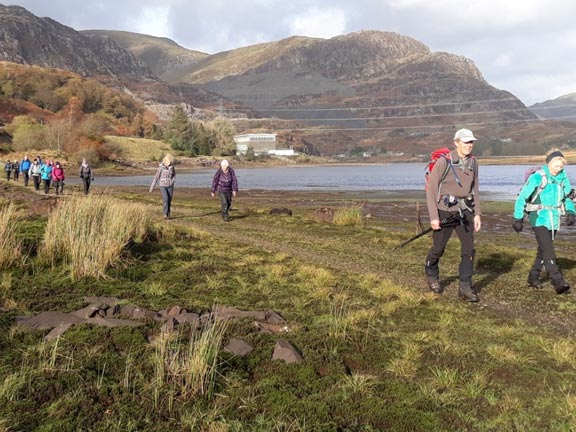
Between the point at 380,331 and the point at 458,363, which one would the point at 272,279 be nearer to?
the point at 380,331

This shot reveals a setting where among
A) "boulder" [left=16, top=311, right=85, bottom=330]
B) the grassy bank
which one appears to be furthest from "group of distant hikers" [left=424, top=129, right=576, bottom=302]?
"boulder" [left=16, top=311, right=85, bottom=330]

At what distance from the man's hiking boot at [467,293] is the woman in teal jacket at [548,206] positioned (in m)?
1.32

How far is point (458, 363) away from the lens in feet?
16.1

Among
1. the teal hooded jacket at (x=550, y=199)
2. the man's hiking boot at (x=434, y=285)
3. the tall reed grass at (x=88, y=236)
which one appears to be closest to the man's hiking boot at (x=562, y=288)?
the teal hooded jacket at (x=550, y=199)

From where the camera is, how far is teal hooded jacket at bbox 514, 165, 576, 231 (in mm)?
7812

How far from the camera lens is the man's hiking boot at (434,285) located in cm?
798

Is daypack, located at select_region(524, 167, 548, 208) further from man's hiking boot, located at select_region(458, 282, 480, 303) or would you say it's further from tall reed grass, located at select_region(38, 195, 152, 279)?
tall reed grass, located at select_region(38, 195, 152, 279)

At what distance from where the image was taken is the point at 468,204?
737 centimetres

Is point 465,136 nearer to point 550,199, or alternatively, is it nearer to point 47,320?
point 550,199

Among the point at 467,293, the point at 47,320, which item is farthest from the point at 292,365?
the point at 467,293

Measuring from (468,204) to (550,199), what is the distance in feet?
5.13

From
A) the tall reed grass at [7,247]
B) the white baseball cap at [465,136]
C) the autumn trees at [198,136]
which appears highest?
the autumn trees at [198,136]

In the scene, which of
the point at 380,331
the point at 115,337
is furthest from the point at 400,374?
the point at 115,337

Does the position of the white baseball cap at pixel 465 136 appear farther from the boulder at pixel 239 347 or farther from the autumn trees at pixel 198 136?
the autumn trees at pixel 198 136
